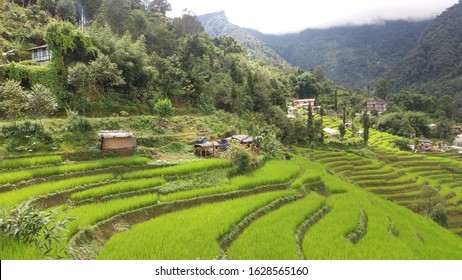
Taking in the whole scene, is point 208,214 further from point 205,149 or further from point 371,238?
point 205,149

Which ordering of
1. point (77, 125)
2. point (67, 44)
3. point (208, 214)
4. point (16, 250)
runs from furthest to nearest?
point (67, 44)
point (77, 125)
point (208, 214)
point (16, 250)

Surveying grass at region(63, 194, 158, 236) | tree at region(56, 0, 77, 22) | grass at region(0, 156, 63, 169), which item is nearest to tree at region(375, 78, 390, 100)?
tree at region(56, 0, 77, 22)

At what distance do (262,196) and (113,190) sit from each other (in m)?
5.71

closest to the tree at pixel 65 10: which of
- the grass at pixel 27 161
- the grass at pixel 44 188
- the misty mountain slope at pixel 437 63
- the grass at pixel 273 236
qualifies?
the grass at pixel 27 161

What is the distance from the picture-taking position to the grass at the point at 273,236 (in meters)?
7.56

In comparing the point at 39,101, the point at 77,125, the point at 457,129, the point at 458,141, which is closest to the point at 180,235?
the point at 77,125

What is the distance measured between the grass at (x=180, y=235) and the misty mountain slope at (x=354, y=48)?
120 meters

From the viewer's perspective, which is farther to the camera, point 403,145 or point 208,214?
point 403,145

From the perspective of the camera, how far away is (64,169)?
42.7 ft

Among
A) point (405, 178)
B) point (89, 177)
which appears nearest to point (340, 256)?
point (89, 177)

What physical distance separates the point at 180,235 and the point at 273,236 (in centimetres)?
251

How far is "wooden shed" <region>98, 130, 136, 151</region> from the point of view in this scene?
15.9 meters

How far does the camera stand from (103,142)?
15938 mm

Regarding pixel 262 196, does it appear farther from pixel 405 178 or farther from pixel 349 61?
pixel 349 61
